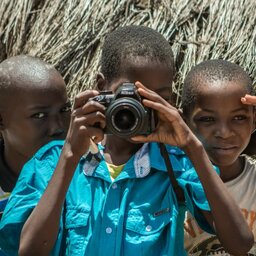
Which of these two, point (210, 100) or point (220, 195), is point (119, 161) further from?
Answer: point (210, 100)

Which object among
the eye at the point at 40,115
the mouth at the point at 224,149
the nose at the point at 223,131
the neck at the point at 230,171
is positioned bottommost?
the neck at the point at 230,171

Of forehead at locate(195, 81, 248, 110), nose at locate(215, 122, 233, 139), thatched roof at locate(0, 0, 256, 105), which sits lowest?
nose at locate(215, 122, 233, 139)

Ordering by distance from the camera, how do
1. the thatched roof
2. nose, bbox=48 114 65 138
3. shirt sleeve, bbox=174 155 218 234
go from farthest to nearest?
the thatched roof < nose, bbox=48 114 65 138 < shirt sleeve, bbox=174 155 218 234

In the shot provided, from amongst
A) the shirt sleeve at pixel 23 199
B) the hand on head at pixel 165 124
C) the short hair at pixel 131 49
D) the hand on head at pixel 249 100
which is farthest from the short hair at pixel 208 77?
the shirt sleeve at pixel 23 199

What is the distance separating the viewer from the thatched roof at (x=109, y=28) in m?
3.37

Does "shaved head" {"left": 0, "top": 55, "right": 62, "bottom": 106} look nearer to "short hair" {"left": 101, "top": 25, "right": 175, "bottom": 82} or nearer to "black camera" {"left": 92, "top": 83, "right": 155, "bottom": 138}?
"short hair" {"left": 101, "top": 25, "right": 175, "bottom": 82}

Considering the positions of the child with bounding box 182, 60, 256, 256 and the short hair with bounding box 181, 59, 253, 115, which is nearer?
the child with bounding box 182, 60, 256, 256

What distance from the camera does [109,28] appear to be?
3582 mm

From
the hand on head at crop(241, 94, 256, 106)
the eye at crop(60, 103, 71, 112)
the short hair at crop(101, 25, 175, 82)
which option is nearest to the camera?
the short hair at crop(101, 25, 175, 82)

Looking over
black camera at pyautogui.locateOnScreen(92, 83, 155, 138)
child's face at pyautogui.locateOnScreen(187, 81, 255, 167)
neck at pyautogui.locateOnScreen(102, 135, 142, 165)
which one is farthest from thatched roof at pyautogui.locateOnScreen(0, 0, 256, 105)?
black camera at pyautogui.locateOnScreen(92, 83, 155, 138)

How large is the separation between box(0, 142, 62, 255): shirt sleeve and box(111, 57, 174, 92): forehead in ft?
1.17

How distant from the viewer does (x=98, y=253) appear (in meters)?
2.09

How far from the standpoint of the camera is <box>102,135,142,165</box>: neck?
227cm

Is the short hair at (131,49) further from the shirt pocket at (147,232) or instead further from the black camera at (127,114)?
the shirt pocket at (147,232)
